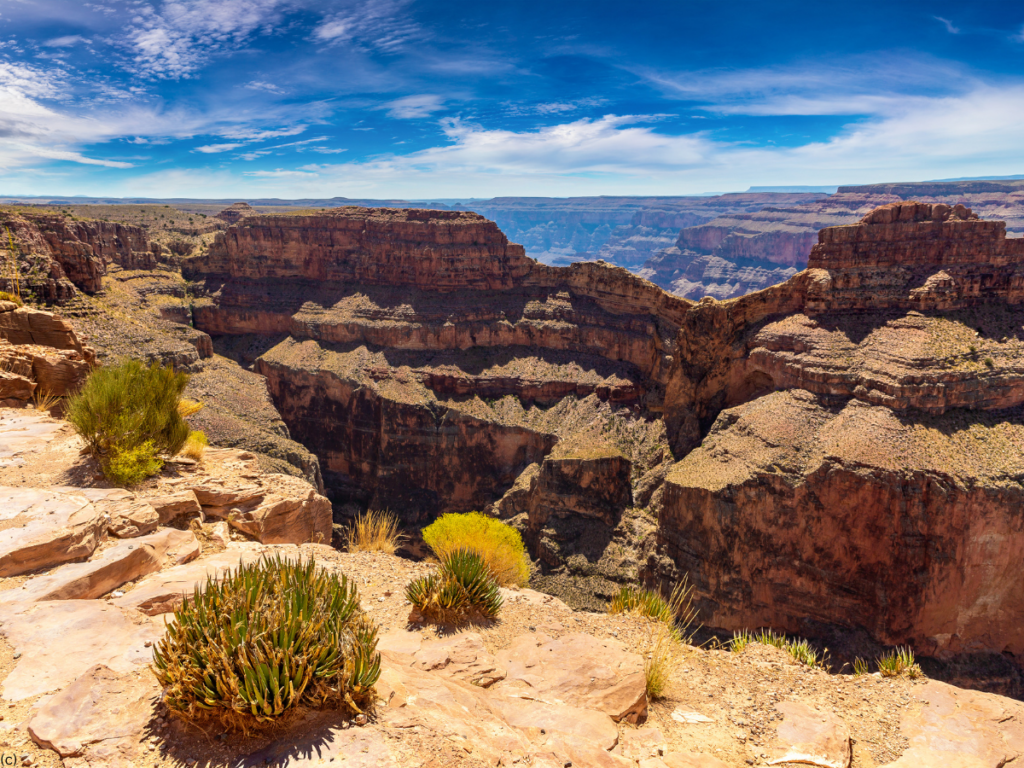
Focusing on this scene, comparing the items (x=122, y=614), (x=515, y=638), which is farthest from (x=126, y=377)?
(x=515, y=638)

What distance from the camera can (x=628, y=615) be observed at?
14336 mm

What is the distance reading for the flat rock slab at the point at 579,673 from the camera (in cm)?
969

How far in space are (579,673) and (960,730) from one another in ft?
23.2

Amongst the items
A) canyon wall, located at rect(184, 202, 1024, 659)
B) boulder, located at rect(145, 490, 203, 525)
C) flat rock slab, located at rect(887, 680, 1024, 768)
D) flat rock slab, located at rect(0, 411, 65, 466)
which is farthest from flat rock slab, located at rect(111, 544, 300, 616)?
canyon wall, located at rect(184, 202, 1024, 659)

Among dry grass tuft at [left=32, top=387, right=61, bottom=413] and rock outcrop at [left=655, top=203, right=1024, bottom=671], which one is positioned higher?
dry grass tuft at [left=32, top=387, right=61, bottom=413]

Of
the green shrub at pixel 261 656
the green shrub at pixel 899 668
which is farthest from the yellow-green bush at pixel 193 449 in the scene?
the green shrub at pixel 899 668

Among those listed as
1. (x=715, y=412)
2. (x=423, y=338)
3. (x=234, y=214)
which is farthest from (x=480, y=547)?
(x=234, y=214)

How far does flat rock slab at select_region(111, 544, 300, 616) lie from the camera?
9795 millimetres

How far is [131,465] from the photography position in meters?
14.9

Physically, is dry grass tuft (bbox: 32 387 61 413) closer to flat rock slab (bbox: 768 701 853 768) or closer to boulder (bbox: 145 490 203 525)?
boulder (bbox: 145 490 203 525)

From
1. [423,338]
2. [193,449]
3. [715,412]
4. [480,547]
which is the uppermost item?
[193,449]

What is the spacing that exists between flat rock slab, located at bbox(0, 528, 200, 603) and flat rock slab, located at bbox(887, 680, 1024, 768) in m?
14.0

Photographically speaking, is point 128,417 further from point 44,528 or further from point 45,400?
point 45,400

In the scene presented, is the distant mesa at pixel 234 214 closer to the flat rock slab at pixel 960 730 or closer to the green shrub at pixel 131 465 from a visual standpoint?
the green shrub at pixel 131 465
